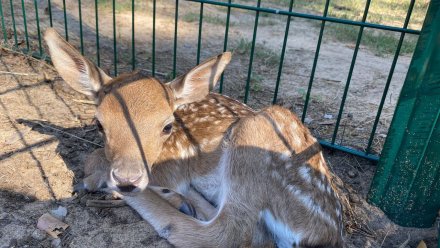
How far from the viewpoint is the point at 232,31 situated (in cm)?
910

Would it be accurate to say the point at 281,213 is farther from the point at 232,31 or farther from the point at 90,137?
the point at 232,31

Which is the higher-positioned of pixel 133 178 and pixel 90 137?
pixel 133 178

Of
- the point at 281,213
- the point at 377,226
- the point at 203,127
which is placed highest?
the point at 203,127

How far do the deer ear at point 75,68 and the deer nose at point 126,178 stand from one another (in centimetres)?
87

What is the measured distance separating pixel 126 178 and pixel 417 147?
7.30 feet

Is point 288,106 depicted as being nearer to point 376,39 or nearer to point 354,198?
point 354,198

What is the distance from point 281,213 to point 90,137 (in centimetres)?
223

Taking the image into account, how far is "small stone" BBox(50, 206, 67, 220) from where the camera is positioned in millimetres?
3172

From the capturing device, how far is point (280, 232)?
299cm

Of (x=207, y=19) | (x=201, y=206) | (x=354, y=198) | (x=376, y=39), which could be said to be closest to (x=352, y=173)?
(x=354, y=198)

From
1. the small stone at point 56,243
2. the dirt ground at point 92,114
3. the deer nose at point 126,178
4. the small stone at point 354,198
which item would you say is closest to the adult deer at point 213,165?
the deer nose at point 126,178

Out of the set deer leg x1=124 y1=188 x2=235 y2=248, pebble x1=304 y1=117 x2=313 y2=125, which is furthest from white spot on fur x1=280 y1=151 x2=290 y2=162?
pebble x1=304 y1=117 x2=313 y2=125

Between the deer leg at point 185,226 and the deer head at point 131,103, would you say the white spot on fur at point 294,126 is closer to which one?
the deer head at point 131,103

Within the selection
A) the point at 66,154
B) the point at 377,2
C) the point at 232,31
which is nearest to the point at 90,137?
the point at 66,154
